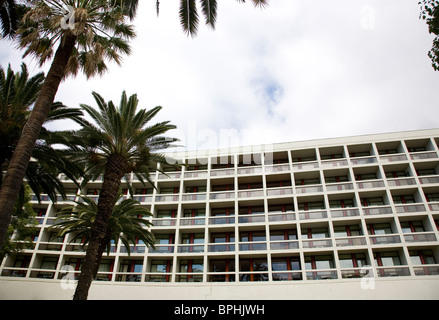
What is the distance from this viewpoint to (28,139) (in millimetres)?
9453

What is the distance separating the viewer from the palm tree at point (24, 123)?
1375cm

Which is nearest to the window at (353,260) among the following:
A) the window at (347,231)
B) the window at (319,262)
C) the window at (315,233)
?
the window at (319,262)

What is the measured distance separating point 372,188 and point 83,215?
83.6ft

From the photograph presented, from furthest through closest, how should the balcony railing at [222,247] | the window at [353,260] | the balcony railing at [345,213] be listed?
the balcony railing at [222,247] → the balcony railing at [345,213] → the window at [353,260]

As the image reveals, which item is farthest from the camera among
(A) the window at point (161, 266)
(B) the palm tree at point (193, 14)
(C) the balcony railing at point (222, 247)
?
(A) the window at point (161, 266)

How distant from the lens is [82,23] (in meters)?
10.3

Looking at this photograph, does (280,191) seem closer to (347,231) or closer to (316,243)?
(316,243)

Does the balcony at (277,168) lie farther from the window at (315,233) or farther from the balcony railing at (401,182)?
the balcony railing at (401,182)

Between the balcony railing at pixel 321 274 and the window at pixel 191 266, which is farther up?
the window at pixel 191 266

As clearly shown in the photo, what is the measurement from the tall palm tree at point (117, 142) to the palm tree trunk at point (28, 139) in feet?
16.9

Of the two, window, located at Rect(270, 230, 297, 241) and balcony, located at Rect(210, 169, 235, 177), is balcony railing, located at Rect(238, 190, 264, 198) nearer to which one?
balcony, located at Rect(210, 169, 235, 177)

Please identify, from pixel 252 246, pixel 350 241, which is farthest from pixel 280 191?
pixel 350 241

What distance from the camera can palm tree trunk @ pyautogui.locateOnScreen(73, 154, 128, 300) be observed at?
41.7 ft
